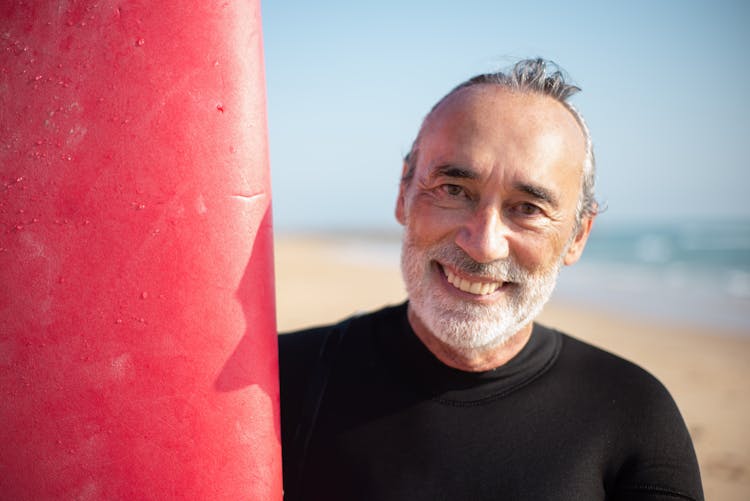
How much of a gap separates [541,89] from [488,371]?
872 millimetres

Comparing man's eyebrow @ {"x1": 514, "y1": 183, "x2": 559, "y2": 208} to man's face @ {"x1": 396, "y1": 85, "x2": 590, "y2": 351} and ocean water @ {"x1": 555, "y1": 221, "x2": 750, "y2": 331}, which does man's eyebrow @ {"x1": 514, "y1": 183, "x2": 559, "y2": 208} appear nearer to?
man's face @ {"x1": 396, "y1": 85, "x2": 590, "y2": 351}

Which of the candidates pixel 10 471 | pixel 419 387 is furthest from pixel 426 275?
pixel 10 471

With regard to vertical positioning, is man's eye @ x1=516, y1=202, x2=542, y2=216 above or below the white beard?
above

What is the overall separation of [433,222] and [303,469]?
2.65 feet

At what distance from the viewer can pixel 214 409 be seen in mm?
1168

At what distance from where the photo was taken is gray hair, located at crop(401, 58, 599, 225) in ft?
5.49

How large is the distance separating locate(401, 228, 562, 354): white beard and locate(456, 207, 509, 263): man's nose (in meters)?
0.03

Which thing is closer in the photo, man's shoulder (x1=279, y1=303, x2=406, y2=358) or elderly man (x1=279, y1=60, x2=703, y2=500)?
elderly man (x1=279, y1=60, x2=703, y2=500)

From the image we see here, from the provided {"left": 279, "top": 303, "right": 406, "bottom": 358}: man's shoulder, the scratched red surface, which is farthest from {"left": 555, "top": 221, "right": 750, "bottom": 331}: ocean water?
the scratched red surface

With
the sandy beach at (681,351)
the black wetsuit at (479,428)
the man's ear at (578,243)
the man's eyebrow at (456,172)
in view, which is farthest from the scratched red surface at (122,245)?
the sandy beach at (681,351)

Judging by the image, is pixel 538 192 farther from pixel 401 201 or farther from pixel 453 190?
pixel 401 201

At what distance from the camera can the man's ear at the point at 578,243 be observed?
1.84 m

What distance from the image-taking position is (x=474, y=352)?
166 cm

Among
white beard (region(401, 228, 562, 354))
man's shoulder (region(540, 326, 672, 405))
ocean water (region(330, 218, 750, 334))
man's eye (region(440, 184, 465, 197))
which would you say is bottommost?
ocean water (region(330, 218, 750, 334))
